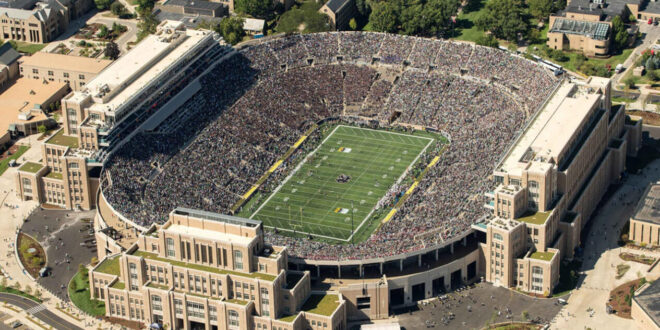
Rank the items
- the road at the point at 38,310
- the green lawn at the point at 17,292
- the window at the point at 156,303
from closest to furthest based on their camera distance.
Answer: the window at the point at 156,303 → the road at the point at 38,310 → the green lawn at the point at 17,292

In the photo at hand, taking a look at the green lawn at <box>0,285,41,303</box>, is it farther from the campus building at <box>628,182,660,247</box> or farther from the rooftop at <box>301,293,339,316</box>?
the campus building at <box>628,182,660,247</box>

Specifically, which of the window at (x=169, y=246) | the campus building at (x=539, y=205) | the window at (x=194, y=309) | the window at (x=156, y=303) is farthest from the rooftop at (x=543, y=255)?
the window at (x=156, y=303)

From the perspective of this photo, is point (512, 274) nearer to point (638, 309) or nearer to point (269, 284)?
point (638, 309)

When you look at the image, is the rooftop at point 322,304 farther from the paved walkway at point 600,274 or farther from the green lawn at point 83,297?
the paved walkway at point 600,274

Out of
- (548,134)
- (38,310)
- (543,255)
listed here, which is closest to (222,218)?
(38,310)

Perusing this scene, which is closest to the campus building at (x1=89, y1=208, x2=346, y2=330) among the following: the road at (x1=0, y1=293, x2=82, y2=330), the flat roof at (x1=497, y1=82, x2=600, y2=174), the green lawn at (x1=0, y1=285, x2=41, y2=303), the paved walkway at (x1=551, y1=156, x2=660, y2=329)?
the road at (x1=0, y1=293, x2=82, y2=330)
